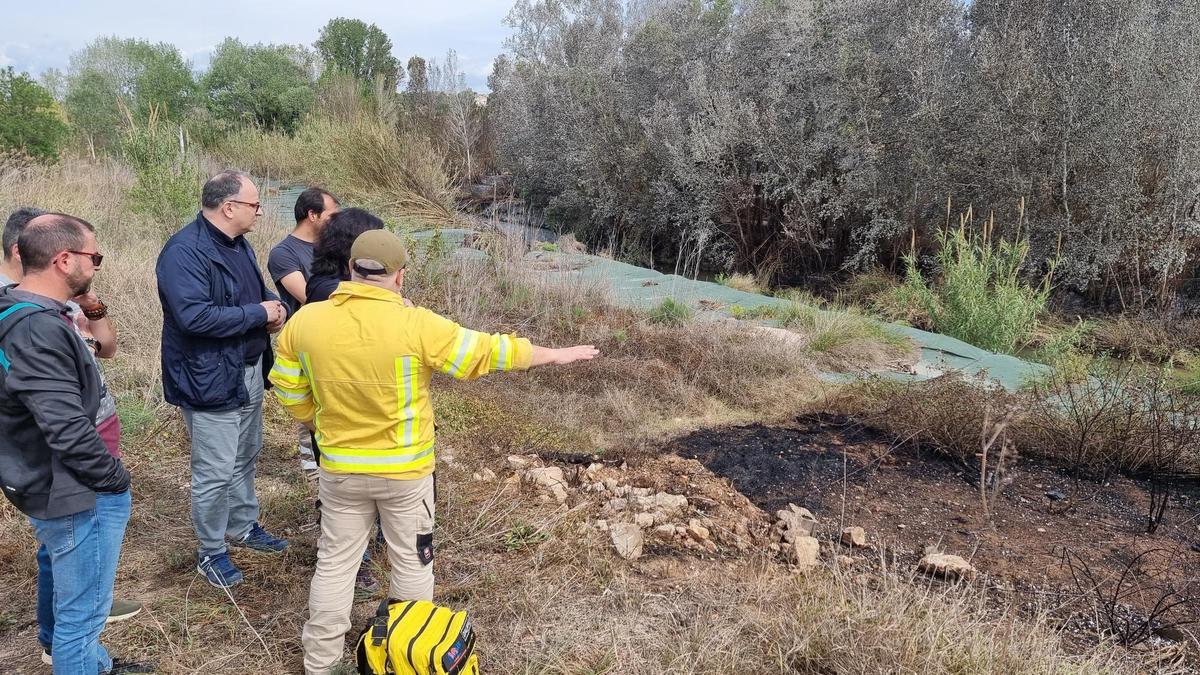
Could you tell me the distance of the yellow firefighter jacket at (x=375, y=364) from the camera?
6.65 ft

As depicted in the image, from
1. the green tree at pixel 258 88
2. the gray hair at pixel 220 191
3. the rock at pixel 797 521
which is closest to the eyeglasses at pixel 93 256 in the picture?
the gray hair at pixel 220 191

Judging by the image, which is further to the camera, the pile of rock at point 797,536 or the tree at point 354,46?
the tree at point 354,46

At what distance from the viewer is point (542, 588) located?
2812 millimetres

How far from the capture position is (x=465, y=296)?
690cm

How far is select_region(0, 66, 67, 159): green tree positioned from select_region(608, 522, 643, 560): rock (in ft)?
38.2

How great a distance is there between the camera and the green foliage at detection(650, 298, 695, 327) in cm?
672

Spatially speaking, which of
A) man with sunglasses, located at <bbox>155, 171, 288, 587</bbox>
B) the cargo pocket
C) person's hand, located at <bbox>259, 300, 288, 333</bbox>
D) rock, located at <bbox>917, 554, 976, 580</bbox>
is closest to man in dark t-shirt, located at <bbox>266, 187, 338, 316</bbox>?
man with sunglasses, located at <bbox>155, 171, 288, 587</bbox>

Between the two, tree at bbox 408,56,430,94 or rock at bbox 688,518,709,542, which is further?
tree at bbox 408,56,430,94

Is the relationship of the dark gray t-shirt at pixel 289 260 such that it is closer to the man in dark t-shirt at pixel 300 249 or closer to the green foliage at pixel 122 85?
the man in dark t-shirt at pixel 300 249

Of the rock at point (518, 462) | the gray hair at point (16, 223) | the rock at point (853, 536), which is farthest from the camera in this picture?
the rock at point (518, 462)

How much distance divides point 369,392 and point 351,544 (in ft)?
1.73

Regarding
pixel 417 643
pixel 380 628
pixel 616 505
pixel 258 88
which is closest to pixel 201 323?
pixel 380 628

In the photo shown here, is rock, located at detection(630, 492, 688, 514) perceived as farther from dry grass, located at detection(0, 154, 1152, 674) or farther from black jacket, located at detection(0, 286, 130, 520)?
black jacket, located at detection(0, 286, 130, 520)

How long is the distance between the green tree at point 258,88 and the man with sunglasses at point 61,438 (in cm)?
1627
